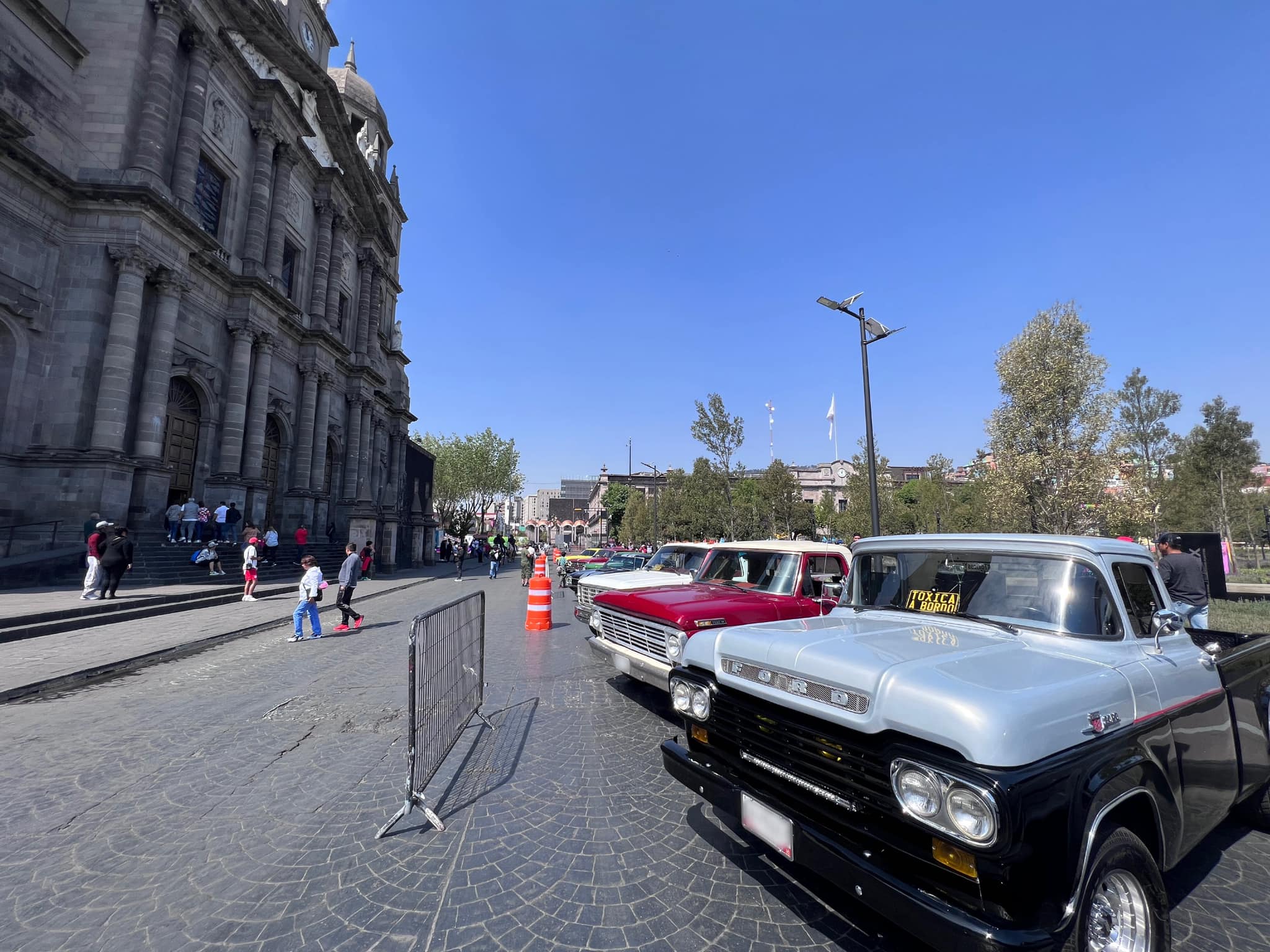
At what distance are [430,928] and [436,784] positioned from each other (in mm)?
1695

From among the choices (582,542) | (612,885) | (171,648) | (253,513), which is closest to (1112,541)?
(612,885)

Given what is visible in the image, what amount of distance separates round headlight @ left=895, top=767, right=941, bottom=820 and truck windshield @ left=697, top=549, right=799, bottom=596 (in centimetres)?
429

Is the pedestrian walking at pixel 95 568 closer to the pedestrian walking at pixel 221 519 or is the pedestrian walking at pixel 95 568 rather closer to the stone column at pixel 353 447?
the pedestrian walking at pixel 221 519

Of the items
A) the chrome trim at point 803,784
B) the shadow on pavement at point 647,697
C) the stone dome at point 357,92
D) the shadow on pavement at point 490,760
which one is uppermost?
the stone dome at point 357,92

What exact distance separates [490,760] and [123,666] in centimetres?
661

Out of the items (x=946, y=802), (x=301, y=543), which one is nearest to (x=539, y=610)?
(x=946, y=802)

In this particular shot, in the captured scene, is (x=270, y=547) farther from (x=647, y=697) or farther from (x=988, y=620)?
(x=988, y=620)

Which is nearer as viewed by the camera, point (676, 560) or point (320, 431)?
point (676, 560)

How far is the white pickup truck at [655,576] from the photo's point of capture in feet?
28.2

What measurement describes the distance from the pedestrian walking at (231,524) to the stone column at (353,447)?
1256cm

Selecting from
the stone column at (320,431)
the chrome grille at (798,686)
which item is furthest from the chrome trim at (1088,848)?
the stone column at (320,431)

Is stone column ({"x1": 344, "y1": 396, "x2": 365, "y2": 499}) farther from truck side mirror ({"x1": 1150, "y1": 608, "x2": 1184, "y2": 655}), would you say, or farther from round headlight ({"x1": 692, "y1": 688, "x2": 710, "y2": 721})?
truck side mirror ({"x1": 1150, "y1": 608, "x2": 1184, "y2": 655})

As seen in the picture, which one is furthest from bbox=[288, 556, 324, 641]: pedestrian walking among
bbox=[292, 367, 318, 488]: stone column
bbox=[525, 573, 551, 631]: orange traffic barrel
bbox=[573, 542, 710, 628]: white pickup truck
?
bbox=[292, 367, 318, 488]: stone column

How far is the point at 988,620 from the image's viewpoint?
3.10 metres
